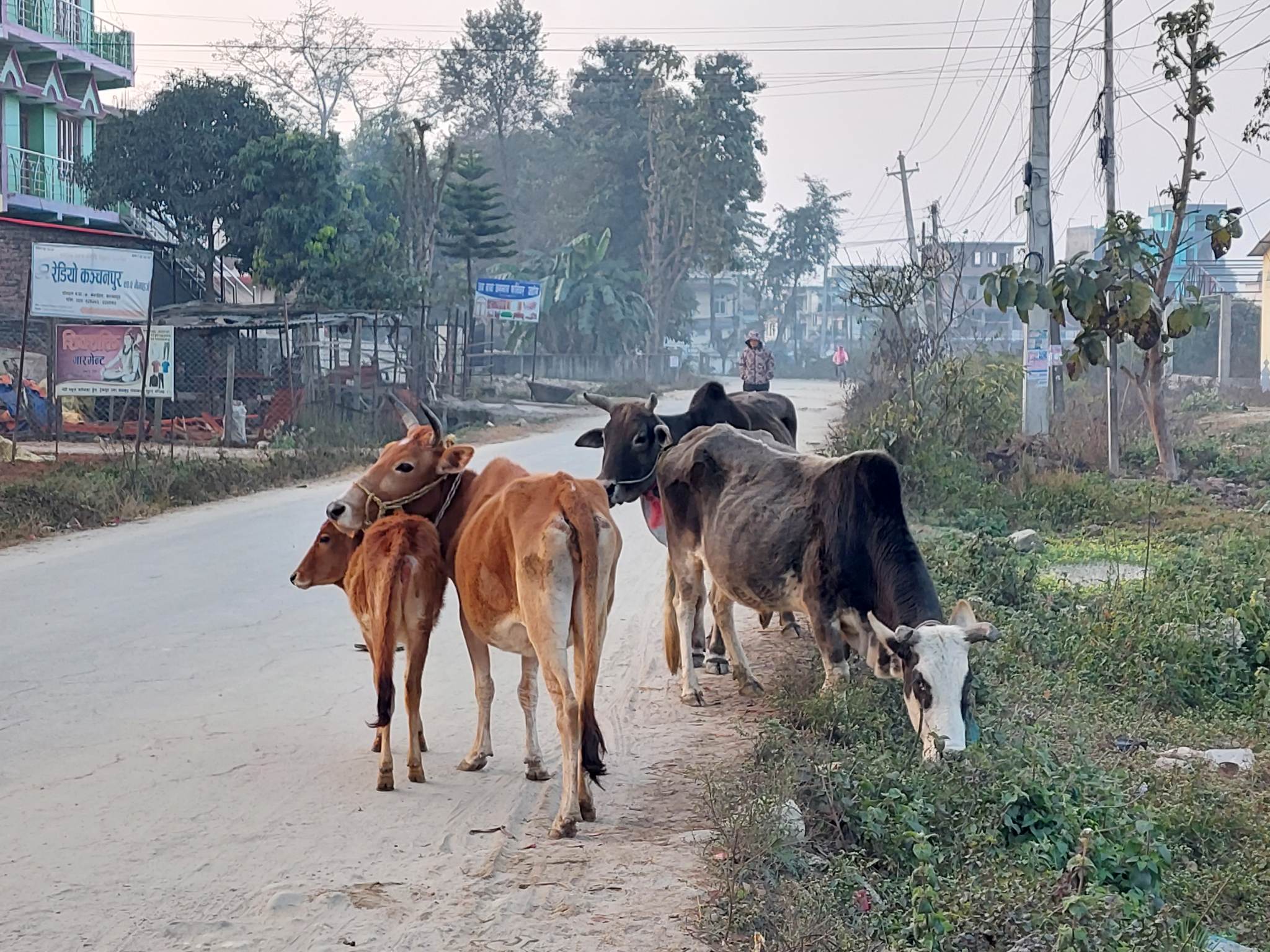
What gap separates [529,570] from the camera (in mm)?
5863

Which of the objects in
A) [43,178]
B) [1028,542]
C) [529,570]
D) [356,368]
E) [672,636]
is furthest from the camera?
[43,178]

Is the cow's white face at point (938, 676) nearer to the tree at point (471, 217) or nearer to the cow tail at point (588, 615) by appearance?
the cow tail at point (588, 615)

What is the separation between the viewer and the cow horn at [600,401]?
9.78m

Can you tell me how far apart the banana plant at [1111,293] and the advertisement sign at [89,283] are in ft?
40.6

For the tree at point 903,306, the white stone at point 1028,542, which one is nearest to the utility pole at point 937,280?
the tree at point 903,306

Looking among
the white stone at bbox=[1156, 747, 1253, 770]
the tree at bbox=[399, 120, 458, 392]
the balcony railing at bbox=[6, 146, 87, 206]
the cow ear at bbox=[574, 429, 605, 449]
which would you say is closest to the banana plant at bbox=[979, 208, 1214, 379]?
the cow ear at bbox=[574, 429, 605, 449]

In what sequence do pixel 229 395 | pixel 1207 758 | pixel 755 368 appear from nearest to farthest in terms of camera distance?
pixel 1207 758, pixel 755 368, pixel 229 395

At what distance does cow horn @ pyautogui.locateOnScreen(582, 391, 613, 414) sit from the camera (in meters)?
9.78

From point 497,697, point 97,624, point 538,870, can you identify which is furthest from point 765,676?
point 97,624

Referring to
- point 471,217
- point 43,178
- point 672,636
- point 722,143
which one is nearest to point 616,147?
point 722,143

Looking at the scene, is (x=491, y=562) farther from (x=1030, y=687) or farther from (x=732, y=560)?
(x=1030, y=687)

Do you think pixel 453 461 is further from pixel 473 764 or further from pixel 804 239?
pixel 804 239

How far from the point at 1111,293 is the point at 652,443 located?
8351 mm

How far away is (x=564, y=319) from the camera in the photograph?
2174 inches
